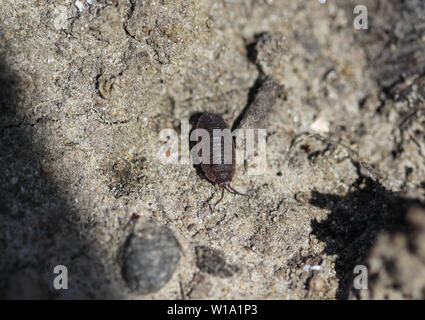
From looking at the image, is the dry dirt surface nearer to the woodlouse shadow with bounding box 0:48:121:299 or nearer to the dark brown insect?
the woodlouse shadow with bounding box 0:48:121:299

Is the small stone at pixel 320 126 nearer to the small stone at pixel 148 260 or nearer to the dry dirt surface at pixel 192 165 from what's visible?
the dry dirt surface at pixel 192 165

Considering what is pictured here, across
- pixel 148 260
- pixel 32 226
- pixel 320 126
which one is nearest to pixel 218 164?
pixel 148 260

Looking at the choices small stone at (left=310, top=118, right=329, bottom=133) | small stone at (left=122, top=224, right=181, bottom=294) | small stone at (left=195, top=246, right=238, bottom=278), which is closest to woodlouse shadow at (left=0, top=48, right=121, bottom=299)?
small stone at (left=122, top=224, right=181, bottom=294)

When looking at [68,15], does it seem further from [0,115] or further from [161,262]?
[161,262]

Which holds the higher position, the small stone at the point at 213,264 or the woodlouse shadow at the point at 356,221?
the woodlouse shadow at the point at 356,221

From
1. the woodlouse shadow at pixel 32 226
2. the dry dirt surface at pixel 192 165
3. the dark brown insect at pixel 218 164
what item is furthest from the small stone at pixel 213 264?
the woodlouse shadow at pixel 32 226

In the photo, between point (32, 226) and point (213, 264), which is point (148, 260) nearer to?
point (213, 264)
